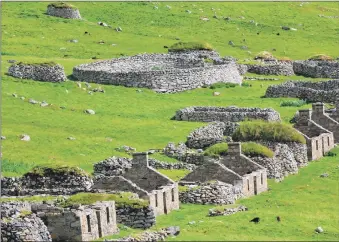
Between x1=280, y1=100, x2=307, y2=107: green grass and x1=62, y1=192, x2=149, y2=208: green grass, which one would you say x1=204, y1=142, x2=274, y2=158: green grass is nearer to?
x1=62, y1=192, x2=149, y2=208: green grass

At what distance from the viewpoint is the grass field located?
53.8 m

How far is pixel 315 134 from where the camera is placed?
77.4 metres

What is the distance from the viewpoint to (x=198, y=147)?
7325 centimetres

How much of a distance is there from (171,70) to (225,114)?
1900 cm

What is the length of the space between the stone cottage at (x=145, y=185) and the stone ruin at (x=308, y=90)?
36838 millimetres

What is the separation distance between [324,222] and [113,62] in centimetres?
5712

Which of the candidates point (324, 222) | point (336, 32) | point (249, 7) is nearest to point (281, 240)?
point (324, 222)

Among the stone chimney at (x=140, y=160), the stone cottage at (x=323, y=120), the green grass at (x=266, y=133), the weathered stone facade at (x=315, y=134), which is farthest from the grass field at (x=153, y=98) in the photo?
the stone cottage at (x=323, y=120)

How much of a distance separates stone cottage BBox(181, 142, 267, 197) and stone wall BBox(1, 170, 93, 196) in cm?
615

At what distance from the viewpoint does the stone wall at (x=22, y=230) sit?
42969mm

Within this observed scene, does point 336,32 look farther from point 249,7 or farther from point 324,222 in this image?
point 324,222

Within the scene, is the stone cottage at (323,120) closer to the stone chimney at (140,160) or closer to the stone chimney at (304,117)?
the stone chimney at (304,117)

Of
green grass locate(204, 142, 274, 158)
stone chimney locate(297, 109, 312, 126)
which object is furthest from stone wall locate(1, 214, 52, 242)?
stone chimney locate(297, 109, 312, 126)

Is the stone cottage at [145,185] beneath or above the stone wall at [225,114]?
above
